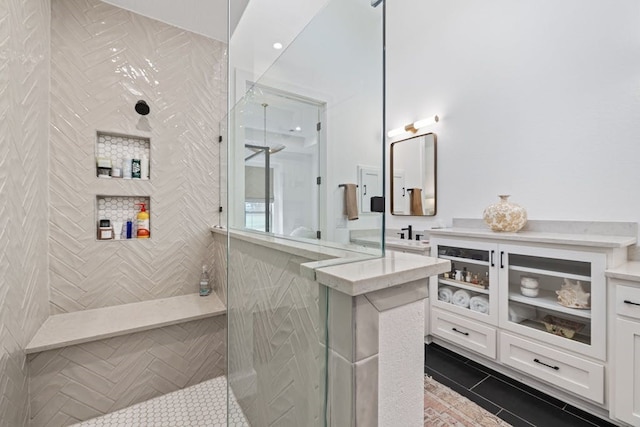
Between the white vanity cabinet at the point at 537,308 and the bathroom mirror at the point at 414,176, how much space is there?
601 mm

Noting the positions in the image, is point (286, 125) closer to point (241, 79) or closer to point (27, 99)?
point (241, 79)

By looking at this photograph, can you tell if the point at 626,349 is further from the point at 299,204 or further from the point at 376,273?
the point at 299,204

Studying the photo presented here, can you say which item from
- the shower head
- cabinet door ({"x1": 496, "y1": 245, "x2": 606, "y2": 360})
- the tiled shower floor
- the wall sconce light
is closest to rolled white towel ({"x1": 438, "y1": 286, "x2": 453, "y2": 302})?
cabinet door ({"x1": 496, "y1": 245, "x2": 606, "y2": 360})

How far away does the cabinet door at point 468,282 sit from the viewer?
178cm

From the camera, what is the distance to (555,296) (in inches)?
63.1

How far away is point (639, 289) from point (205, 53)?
10.0 ft

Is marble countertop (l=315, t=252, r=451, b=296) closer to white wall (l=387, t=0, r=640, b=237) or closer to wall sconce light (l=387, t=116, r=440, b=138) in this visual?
white wall (l=387, t=0, r=640, b=237)

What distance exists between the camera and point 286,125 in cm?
208

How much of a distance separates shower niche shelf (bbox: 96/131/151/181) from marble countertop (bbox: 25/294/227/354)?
0.91 meters

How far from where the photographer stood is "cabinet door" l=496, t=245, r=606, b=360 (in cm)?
136

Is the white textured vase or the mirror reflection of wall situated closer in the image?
the white textured vase

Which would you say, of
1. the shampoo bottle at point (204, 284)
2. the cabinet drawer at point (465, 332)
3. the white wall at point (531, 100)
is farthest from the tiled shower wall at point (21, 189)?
the white wall at point (531, 100)

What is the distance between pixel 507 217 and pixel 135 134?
2.65 meters

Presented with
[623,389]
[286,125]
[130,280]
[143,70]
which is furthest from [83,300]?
[623,389]
